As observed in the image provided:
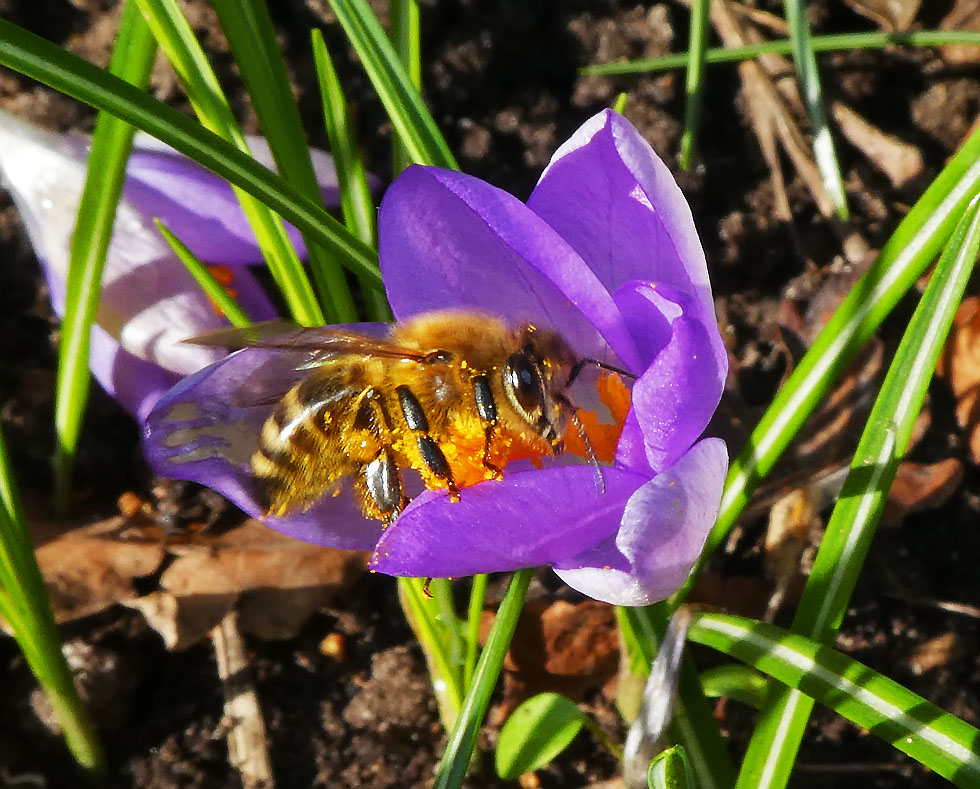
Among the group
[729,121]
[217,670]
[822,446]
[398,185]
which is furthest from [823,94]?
[217,670]

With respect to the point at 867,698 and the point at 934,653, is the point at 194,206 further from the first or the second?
the point at 934,653

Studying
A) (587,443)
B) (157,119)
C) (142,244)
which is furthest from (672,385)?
(142,244)

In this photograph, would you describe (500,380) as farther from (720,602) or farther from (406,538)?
(720,602)

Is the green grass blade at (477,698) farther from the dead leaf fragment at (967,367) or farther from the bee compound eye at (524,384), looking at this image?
the dead leaf fragment at (967,367)

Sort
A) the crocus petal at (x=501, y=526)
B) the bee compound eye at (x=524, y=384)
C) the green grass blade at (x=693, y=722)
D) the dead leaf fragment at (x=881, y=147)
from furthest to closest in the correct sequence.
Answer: the dead leaf fragment at (x=881, y=147)
the green grass blade at (x=693, y=722)
the bee compound eye at (x=524, y=384)
the crocus petal at (x=501, y=526)

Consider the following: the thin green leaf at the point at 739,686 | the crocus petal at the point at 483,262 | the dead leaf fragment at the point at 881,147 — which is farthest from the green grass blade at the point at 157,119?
the dead leaf fragment at the point at 881,147

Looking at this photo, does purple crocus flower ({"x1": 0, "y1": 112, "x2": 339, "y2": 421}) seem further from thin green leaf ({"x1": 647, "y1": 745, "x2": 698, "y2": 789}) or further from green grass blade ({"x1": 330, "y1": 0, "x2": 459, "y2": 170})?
thin green leaf ({"x1": 647, "y1": 745, "x2": 698, "y2": 789})
